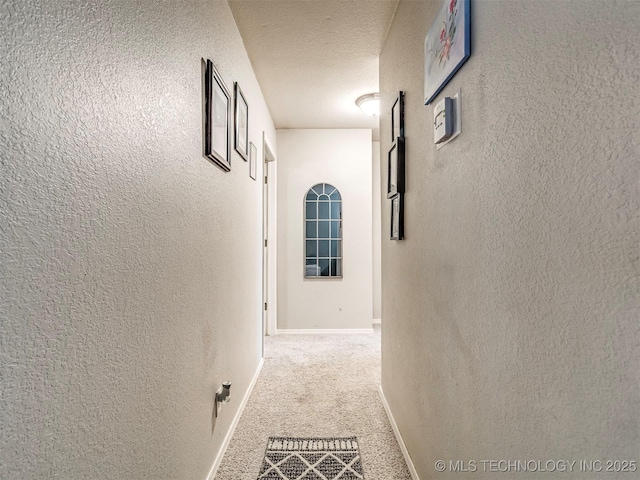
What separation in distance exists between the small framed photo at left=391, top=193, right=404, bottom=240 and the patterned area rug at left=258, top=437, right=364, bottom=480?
1135 mm

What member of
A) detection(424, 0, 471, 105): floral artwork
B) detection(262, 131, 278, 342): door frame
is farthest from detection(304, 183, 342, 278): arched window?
detection(424, 0, 471, 105): floral artwork

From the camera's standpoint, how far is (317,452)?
189 cm

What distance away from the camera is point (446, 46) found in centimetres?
123

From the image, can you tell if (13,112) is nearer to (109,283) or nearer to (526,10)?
(109,283)

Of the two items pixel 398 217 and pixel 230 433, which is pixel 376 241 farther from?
pixel 230 433

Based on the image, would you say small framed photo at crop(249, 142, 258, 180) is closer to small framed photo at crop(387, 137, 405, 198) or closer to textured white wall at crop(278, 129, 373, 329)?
small framed photo at crop(387, 137, 405, 198)

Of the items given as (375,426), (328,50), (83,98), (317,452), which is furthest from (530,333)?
(328,50)

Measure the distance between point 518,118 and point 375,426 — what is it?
1.91 metres

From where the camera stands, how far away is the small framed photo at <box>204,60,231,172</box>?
1.60 metres

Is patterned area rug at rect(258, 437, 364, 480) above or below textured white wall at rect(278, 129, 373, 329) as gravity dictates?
below

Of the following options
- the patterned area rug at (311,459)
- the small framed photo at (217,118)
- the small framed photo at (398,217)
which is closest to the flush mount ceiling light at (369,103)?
the small framed photo at (398,217)

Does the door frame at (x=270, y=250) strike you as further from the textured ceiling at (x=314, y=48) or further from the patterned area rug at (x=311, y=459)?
the patterned area rug at (x=311, y=459)

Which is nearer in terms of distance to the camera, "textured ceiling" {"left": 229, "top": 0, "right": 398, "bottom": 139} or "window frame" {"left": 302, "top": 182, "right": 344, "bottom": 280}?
"textured ceiling" {"left": 229, "top": 0, "right": 398, "bottom": 139}

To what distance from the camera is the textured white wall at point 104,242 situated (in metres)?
0.60
